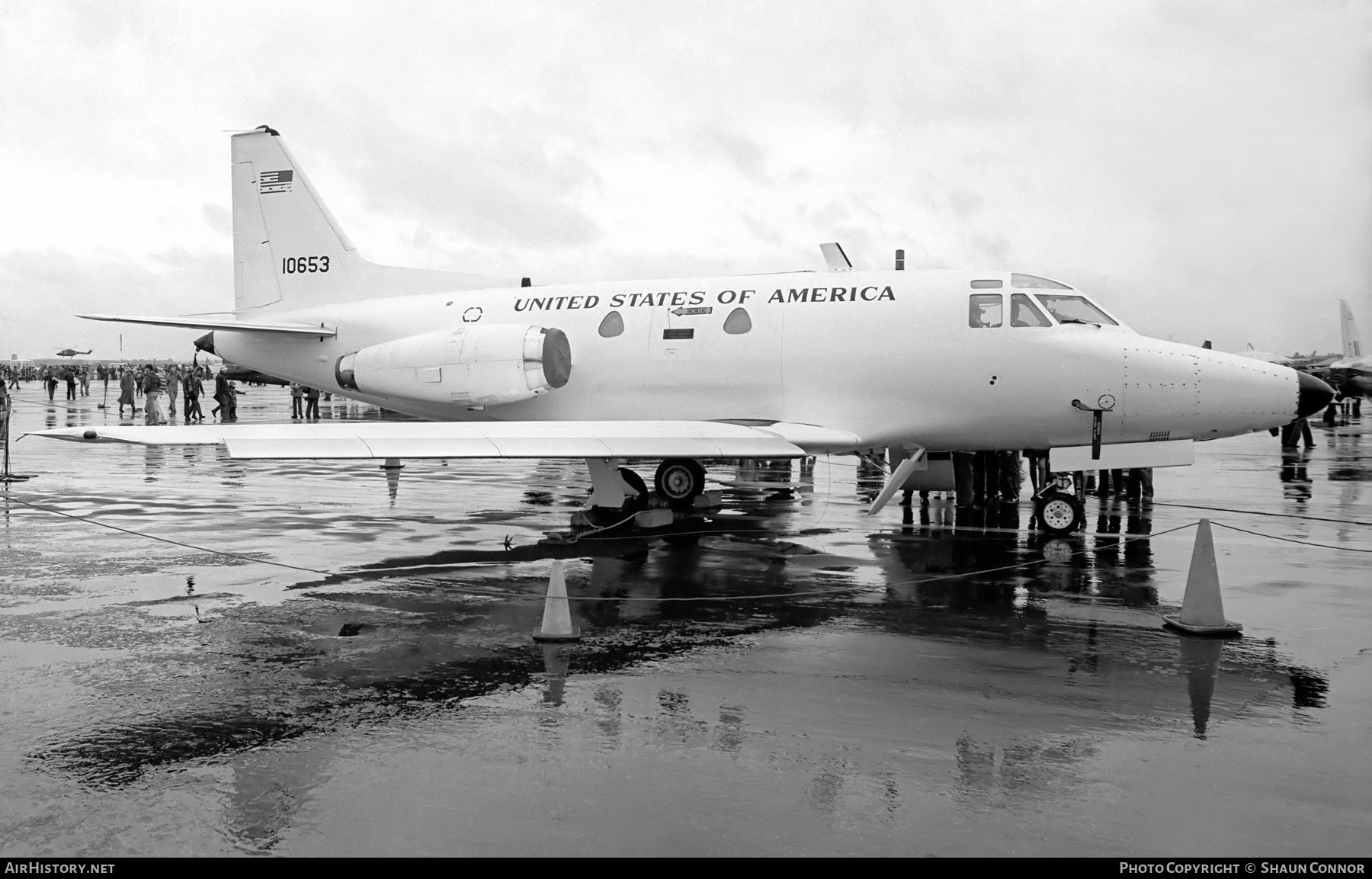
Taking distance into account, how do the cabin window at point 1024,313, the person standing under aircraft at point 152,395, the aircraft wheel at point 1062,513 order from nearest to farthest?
the cabin window at point 1024,313 → the aircraft wheel at point 1062,513 → the person standing under aircraft at point 152,395

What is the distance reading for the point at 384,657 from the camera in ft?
26.1

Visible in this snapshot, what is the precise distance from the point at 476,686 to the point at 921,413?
352 inches

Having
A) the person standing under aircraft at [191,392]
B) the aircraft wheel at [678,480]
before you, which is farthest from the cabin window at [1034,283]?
the person standing under aircraft at [191,392]

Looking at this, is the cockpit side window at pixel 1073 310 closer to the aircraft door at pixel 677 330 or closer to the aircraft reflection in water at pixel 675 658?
the aircraft reflection in water at pixel 675 658

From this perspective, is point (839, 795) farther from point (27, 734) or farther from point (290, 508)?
point (290, 508)

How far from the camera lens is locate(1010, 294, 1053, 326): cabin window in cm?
1435

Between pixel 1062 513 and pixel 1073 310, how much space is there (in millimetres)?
2596

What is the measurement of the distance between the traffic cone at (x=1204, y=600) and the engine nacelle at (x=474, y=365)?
9522 mm

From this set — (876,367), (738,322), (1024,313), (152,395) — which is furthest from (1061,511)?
(152,395)

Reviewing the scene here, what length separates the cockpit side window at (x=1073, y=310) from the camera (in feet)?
47.4

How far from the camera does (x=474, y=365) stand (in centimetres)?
1620

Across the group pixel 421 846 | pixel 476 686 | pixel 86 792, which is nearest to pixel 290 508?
pixel 476 686

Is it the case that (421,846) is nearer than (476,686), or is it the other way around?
(421,846)
